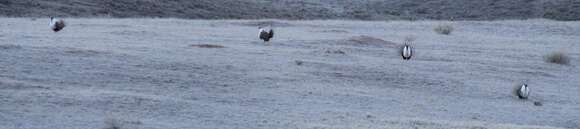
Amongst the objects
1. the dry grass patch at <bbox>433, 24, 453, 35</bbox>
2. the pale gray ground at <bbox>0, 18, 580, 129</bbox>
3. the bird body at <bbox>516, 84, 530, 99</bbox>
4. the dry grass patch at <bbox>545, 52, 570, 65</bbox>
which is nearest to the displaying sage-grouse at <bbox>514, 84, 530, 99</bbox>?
the bird body at <bbox>516, 84, 530, 99</bbox>

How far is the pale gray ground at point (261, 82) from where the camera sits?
15.4 metres

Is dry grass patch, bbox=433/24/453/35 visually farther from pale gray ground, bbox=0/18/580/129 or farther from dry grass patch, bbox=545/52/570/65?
dry grass patch, bbox=545/52/570/65

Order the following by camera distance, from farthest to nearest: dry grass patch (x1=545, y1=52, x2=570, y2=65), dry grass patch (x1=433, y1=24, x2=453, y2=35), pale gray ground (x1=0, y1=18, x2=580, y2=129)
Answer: dry grass patch (x1=433, y1=24, x2=453, y2=35) → dry grass patch (x1=545, y1=52, x2=570, y2=65) → pale gray ground (x1=0, y1=18, x2=580, y2=129)

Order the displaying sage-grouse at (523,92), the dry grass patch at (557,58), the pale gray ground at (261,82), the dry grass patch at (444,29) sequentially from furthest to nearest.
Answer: the dry grass patch at (444,29) → the dry grass patch at (557,58) → the displaying sage-grouse at (523,92) → the pale gray ground at (261,82)

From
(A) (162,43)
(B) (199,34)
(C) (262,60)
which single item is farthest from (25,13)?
(C) (262,60)

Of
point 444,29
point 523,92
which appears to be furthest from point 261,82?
point 444,29

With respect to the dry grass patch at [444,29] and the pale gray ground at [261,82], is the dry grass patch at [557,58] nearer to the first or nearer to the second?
the pale gray ground at [261,82]

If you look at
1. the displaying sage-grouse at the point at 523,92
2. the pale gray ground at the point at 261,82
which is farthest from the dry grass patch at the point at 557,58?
the displaying sage-grouse at the point at 523,92

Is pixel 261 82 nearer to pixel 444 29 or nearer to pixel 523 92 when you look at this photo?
pixel 523 92

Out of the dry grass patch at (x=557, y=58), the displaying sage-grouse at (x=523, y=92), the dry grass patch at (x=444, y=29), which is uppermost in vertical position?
the dry grass patch at (x=444, y=29)

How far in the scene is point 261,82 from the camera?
739 inches

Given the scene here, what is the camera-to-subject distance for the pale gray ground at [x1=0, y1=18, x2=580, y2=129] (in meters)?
15.4

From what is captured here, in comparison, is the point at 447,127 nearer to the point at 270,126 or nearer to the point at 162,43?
the point at 270,126

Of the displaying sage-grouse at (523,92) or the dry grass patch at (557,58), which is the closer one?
the displaying sage-grouse at (523,92)
